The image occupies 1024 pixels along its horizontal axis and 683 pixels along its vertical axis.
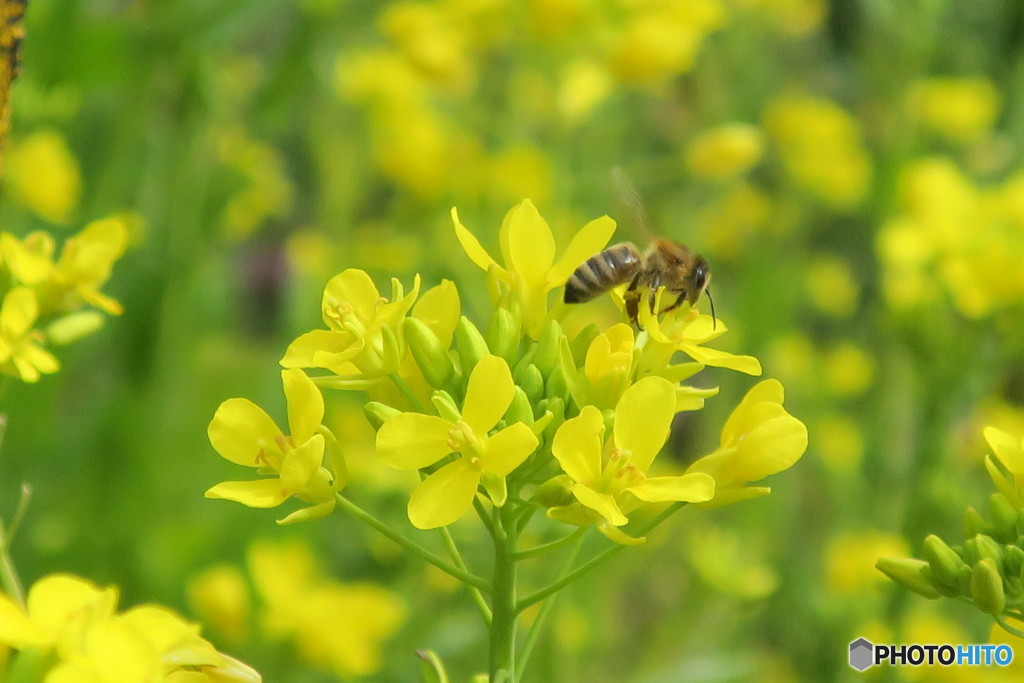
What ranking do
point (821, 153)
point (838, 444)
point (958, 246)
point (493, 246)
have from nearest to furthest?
point (958, 246) → point (493, 246) → point (838, 444) → point (821, 153)

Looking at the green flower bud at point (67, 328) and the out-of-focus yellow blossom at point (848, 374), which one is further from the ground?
the green flower bud at point (67, 328)

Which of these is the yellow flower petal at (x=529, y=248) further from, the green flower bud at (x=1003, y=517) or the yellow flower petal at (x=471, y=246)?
the green flower bud at (x=1003, y=517)

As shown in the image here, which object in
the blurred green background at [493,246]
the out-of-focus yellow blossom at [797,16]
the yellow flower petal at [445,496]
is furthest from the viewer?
the out-of-focus yellow blossom at [797,16]

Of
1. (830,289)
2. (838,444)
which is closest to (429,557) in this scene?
(838,444)

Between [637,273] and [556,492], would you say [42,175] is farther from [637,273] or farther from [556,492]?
[556,492]

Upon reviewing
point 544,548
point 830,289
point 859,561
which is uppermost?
point 544,548

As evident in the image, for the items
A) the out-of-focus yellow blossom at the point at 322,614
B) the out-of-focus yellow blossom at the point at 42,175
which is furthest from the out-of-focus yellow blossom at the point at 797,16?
the out-of-focus yellow blossom at the point at 322,614
